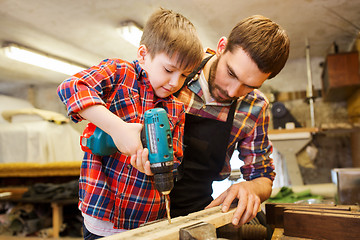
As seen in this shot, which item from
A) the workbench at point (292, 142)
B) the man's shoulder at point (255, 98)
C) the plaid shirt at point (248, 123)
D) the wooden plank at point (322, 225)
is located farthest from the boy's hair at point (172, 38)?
the workbench at point (292, 142)

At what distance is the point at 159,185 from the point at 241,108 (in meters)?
0.71

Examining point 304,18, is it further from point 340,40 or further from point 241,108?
point 241,108

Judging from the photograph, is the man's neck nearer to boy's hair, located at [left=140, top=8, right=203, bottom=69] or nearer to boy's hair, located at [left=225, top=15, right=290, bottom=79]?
boy's hair, located at [left=225, top=15, right=290, bottom=79]

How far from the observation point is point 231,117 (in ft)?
4.67

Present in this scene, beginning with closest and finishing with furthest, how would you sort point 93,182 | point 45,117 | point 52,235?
1. point 93,182
2. point 52,235
3. point 45,117

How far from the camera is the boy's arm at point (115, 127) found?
2.95 feet

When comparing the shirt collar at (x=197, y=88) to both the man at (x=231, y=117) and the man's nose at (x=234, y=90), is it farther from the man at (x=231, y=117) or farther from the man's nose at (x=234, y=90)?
the man's nose at (x=234, y=90)

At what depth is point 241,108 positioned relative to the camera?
4.81 ft

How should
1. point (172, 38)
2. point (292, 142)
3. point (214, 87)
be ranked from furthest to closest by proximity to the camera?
point (292, 142), point (214, 87), point (172, 38)

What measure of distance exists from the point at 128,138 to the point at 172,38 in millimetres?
385

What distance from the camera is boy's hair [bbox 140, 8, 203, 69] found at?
103 cm

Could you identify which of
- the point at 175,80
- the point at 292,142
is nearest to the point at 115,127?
the point at 175,80

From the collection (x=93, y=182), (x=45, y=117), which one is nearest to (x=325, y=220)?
(x=93, y=182)

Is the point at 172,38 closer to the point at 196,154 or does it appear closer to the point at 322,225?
the point at 196,154
